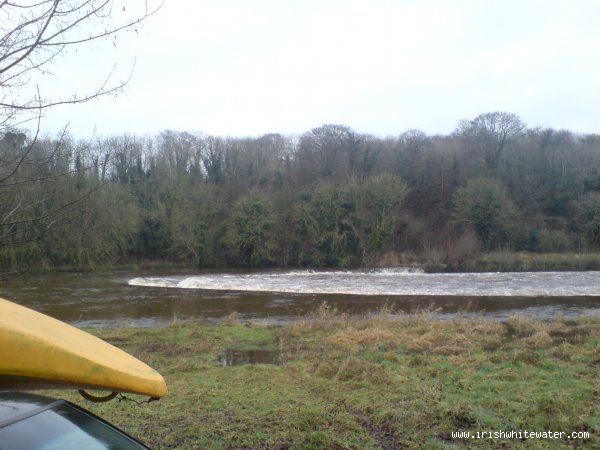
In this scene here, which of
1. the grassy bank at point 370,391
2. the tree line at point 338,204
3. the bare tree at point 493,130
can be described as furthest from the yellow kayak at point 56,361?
the bare tree at point 493,130

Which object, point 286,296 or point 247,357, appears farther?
point 286,296

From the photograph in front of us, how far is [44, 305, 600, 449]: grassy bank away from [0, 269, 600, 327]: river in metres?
6.40

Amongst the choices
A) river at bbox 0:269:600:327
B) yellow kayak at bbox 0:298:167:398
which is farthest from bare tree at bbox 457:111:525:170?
yellow kayak at bbox 0:298:167:398

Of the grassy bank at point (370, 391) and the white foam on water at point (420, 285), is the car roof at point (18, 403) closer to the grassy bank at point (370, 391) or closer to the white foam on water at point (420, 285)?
the grassy bank at point (370, 391)

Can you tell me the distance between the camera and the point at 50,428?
2.17 m

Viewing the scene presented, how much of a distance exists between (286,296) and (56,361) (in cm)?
2432

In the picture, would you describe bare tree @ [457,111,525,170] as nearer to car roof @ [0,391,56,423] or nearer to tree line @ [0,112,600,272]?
tree line @ [0,112,600,272]

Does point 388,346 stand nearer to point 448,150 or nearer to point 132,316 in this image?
point 132,316

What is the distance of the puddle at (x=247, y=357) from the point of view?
10.7 meters

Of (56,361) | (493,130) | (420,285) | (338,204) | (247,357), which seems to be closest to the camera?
(56,361)

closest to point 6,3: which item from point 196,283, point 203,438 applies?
point 203,438

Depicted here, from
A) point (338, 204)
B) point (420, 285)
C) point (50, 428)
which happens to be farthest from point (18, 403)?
point (338, 204)

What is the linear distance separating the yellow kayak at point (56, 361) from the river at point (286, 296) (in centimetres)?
1458

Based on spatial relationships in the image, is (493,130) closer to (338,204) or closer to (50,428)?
(338,204)
